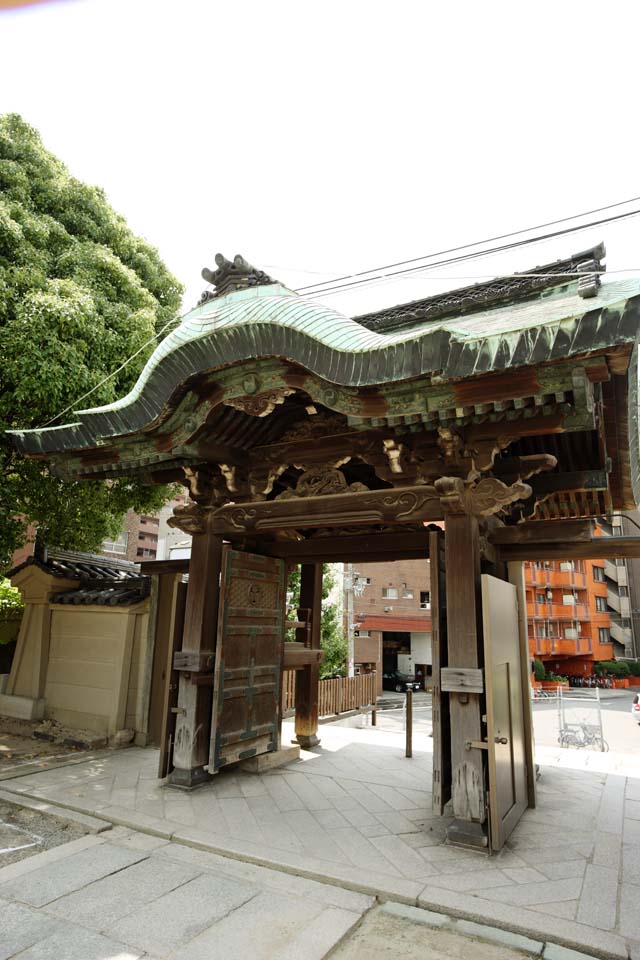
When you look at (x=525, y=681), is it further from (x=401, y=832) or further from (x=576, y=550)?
(x=401, y=832)

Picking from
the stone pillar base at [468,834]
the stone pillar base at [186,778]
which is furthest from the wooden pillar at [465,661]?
the stone pillar base at [186,778]

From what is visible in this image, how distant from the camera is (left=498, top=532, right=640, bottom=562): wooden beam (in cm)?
608

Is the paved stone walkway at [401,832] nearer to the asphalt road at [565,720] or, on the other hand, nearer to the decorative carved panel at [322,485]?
the decorative carved panel at [322,485]

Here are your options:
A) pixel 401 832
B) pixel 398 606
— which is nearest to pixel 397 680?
pixel 398 606

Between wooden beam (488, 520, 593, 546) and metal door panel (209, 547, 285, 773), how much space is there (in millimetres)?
2999

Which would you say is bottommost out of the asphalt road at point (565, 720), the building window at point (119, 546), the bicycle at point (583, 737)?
the asphalt road at point (565, 720)

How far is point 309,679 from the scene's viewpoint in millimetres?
8977

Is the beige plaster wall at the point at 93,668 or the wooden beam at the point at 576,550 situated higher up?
the wooden beam at the point at 576,550

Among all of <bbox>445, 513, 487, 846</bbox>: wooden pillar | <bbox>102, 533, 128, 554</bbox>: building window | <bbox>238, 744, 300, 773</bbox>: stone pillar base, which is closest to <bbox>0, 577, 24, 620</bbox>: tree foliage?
<bbox>238, 744, 300, 773</bbox>: stone pillar base

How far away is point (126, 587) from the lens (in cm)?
1001

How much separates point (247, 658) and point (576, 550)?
4.14 meters

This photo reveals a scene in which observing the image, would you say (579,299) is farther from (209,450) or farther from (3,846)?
(3,846)

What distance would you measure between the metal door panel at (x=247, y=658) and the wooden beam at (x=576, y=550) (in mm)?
3066

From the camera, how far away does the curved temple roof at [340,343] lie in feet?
13.0
